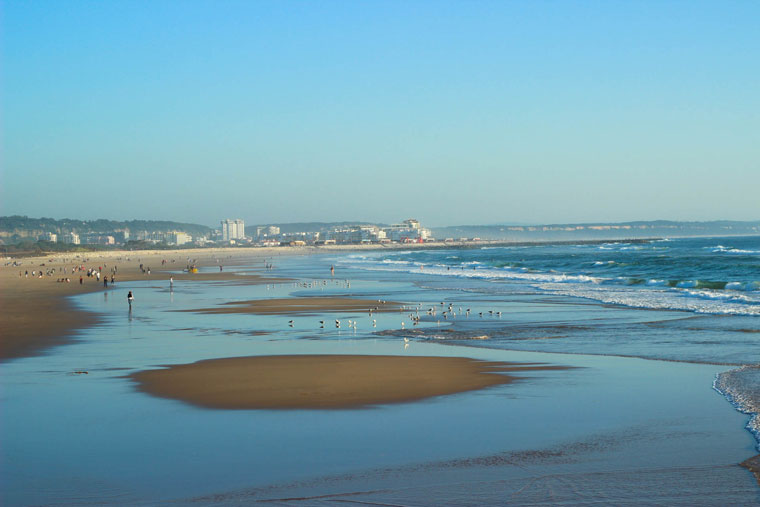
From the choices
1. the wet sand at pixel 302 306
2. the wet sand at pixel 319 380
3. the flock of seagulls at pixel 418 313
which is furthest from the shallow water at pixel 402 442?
the wet sand at pixel 302 306

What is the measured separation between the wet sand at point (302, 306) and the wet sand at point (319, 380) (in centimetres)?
1191

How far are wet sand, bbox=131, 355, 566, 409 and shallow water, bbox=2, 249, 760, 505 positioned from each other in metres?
0.50

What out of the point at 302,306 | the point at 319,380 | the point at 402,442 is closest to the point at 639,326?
the point at 319,380

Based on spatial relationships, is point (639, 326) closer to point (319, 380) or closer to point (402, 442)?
point (319, 380)

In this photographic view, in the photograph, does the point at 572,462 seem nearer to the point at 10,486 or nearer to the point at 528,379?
the point at 528,379

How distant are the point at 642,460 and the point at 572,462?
78cm

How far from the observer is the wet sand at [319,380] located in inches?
456

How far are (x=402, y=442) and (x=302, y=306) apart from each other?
21.5 meters

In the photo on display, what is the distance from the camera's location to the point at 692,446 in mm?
8539

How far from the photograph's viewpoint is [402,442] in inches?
352

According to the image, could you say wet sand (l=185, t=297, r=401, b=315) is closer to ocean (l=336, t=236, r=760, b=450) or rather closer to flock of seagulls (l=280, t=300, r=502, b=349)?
flock of seagulls (l=280, t=300, r=502, b=349)

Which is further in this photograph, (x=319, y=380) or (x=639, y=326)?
(x=639, y=326)

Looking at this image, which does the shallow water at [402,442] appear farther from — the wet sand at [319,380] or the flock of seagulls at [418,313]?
the flock of seagulls at [418,313]

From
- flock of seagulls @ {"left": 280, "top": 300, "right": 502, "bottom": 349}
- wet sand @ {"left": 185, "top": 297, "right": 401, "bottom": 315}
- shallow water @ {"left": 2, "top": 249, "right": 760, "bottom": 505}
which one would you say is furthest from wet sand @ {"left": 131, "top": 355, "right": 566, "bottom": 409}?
wet sand @ {"left": 185, "top": 297, "right": 401, "bottom": 315}
